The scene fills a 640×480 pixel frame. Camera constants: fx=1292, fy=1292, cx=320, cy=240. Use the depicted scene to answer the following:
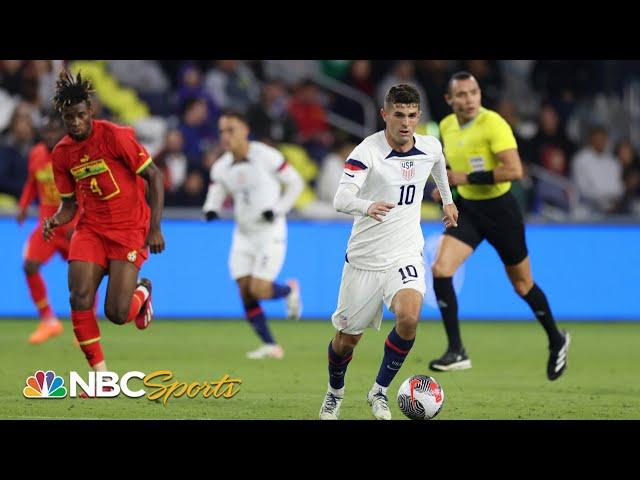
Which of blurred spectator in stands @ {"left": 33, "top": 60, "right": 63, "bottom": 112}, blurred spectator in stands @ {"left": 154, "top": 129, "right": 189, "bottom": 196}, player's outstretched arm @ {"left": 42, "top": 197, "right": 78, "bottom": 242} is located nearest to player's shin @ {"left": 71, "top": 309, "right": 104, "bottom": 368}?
player's outstretched arm @ {"left": 42, "top": 197, "right": 78, "bottom": 242}

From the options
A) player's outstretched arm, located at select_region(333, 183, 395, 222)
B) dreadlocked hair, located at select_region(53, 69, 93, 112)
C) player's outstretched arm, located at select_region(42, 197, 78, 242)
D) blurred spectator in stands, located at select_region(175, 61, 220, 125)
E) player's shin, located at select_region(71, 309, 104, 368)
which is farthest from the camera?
blurred spectator in stands, located at select_region(175, 61, 220, 125)

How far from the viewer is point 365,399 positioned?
8.99 m

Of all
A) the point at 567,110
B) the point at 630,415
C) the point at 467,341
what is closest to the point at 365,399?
the point at 630,415

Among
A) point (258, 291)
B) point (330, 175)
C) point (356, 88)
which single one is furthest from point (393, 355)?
point (356, 88)

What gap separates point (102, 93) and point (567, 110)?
22.4ft

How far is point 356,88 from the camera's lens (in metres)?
19.0

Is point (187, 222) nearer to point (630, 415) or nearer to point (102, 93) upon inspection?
point (102, 93)

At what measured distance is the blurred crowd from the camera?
17.7 m

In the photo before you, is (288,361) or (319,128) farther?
(319,128)

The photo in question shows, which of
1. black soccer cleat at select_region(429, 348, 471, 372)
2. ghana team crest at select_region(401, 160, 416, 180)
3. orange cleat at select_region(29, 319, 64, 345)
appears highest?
ghana team crest at select_region(401, 160, 416, 180)

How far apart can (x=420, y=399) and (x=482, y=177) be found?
9.25 ft

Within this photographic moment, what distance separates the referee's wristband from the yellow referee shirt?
7.9 inches

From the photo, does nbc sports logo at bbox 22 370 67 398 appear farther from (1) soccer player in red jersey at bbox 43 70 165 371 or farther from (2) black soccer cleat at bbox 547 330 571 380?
(2) black soccer cleat at bbox 547 330 571 380

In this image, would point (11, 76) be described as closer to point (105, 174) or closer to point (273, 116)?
point (273, 116)
